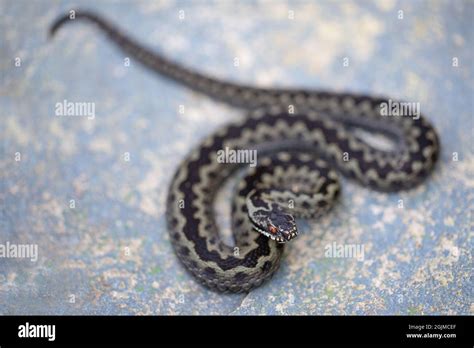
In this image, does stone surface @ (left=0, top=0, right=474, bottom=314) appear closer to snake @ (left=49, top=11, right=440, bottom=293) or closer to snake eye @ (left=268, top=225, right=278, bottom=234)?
snake @ (left=49, top=11, right=440, bottom=293)

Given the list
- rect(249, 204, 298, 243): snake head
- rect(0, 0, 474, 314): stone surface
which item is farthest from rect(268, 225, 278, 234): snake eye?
rect(0, 0, 474, 314): stone surface

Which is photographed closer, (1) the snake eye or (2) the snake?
(1) the snake eye

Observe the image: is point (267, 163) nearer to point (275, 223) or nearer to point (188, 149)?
point (188, 149)

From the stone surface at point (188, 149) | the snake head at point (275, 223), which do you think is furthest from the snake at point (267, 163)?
the stone surface at point (188, 149)

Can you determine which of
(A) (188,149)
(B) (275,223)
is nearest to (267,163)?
(A) (188,149)

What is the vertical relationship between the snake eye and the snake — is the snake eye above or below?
below

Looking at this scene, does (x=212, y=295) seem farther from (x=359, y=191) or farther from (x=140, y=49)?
(x=140, y=49)
